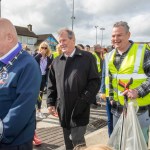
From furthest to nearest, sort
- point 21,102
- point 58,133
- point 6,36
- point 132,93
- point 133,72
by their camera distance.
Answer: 1. point 58,133
2. point 133,72
3. point 132,93
4. point 6,36
5. point 21,102

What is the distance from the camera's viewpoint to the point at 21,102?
2363 mm

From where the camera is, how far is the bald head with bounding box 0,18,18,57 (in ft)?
8.21

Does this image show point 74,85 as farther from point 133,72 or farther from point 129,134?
point 129,134

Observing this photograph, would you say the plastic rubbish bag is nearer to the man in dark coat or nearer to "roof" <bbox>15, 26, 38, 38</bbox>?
the man in dark coat

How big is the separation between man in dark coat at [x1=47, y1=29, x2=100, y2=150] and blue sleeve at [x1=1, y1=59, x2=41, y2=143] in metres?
1.28

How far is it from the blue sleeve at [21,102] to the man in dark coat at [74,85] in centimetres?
128

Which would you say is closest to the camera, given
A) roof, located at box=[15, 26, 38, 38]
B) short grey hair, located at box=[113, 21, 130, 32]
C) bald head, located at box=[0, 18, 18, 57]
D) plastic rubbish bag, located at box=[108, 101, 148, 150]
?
bald head, located at box=[0, 18, 18, 57]

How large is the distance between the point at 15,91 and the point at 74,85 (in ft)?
4.43

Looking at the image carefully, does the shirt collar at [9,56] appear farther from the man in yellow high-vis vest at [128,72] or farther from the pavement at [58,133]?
the pavement at [58,133]

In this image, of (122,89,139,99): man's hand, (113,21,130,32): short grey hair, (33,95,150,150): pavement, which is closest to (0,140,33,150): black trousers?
(122,89,139,99): man's hand

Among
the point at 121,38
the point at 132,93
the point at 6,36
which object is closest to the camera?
the point at 6,36

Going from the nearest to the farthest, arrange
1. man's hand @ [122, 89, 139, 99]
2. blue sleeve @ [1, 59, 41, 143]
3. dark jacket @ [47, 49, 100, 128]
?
blue sleeve @ [1, 59, 41, 143] < man's hand @ [122, 89, 139, 99] < dark jacket @ [47, 49, 100, 128]

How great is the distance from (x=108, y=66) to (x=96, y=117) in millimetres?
Answer: 4019

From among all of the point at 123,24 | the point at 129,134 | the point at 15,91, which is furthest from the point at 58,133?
the point at 15,91
